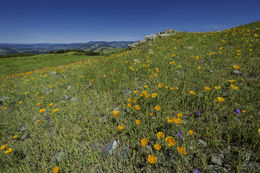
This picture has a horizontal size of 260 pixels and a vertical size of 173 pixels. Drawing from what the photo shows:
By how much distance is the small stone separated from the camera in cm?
199

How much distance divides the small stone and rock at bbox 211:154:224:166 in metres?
1.55

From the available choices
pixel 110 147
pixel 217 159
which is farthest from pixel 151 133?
pixel 217 159

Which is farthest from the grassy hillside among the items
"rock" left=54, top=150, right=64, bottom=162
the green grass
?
the green grass

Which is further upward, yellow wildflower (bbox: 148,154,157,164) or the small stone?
yellow wildflower (bbox: 148,154,157,164)

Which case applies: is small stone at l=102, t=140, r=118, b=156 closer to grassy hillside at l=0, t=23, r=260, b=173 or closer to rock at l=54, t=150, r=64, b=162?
grassy hillside at l=0, t=23, r=260, b=173

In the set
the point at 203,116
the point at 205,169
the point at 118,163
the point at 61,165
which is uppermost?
the point at 203,116

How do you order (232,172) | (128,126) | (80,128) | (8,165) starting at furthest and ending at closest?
(80,128) < (128,126) < (8,165) < (232,172)

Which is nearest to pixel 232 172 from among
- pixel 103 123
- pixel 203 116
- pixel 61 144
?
pixel 203 116

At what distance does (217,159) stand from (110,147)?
5.56 ft

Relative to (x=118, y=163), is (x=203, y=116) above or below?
above

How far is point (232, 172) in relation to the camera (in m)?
1.51

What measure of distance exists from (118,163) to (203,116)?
1992 mm

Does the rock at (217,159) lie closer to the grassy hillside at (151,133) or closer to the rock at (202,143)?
the grassy hillside at (151,133)

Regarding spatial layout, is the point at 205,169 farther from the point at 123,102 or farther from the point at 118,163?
the point at 123,102
